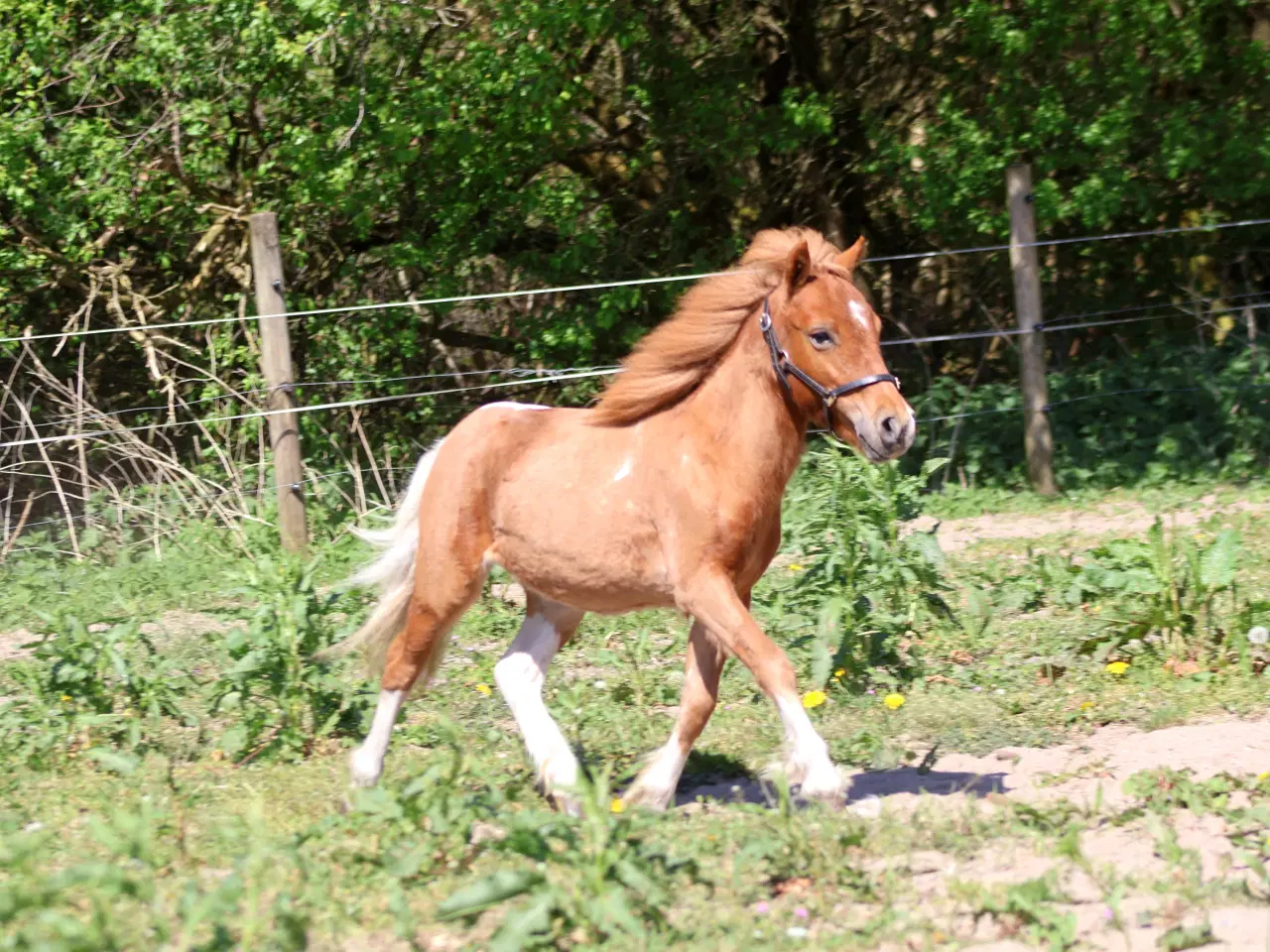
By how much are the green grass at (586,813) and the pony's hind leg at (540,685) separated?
0.45 ft

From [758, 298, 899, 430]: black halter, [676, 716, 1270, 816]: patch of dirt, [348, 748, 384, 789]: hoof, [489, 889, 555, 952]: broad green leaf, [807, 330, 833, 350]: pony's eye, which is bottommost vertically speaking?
[676, 716, 1270, 816]: patch of dirt

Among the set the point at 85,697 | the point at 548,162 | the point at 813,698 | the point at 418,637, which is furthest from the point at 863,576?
the point at 548,162

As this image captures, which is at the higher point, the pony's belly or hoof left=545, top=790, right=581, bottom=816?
the pony's belly

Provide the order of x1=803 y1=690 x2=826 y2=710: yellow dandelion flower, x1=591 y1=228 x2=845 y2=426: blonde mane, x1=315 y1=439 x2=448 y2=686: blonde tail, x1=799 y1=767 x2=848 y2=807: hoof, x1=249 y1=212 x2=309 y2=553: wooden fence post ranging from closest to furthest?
x1=799 y1=767 x2=848 y2=807: hoof, x1=591 y1=228 x2=845 y2=426: blonde mane, x1=315 y1=439 x2=448 y2=686: blonde tail, x1=803 y1=690 x2=826 y2=710: yellow dandelion flower, x1=249 y1=212 x2=309 y2=553: wooden fence post

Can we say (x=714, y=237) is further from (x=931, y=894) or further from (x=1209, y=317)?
(x=931, y=894)

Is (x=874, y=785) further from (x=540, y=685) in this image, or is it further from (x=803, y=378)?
(x=803, y=378)

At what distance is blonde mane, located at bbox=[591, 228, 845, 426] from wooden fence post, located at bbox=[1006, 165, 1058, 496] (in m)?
6.00

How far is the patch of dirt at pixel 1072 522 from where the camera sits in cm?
884

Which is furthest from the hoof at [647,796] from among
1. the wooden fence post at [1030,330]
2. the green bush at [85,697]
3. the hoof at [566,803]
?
the wooden fence post at [1030,330]

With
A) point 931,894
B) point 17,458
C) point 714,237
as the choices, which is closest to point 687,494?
point 931,894

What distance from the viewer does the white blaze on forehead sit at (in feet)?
13.9

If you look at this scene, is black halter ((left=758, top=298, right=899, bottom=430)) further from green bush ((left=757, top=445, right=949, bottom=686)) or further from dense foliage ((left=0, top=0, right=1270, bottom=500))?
dense foliage ((left=0, top=0, right=1270, bottom=500))

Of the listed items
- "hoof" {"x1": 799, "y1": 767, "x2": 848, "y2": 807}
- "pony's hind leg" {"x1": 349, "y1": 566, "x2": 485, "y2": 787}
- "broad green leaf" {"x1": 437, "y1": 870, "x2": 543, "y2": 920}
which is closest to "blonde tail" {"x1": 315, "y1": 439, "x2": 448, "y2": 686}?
"pony's hind leg" {"x1": 349, "y1": 566, "x2": 485, "y2": 787}

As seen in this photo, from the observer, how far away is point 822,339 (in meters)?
4.22
